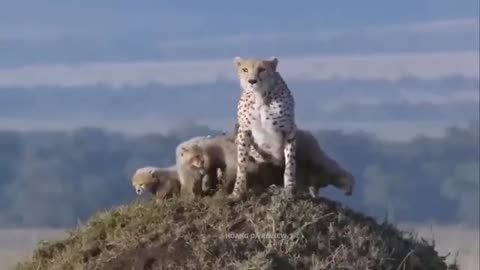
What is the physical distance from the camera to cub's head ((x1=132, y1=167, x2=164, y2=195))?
970 centimetres

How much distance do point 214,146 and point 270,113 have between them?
1.94ft

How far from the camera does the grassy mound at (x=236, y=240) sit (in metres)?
8.35

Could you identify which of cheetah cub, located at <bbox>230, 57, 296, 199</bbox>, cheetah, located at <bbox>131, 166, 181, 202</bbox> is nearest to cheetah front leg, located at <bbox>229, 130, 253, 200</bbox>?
cheetah cub, located at <bbox>230, 57, 296, 199</bbox>

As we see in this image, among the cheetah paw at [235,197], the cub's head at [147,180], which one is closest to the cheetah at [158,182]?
the cub's head at [147,180]

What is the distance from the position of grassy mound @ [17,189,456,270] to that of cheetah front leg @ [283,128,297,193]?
0.31 meters

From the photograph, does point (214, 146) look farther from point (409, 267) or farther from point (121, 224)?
point (409, 267)

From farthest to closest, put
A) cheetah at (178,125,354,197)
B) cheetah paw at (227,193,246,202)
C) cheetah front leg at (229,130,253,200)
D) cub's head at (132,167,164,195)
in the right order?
cub's head at (132,167,164,195)
cheetah at (178,125,354,197)
cheetah front leg at (229,130,253,200)
cheetah paw at (227,193,246,202)

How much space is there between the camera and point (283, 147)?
372 inches

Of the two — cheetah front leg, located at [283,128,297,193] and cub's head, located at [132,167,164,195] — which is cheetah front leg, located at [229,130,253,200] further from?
cub's head, located at [132,167,164,195]

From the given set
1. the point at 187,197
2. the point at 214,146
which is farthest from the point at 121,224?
the point at 214,146

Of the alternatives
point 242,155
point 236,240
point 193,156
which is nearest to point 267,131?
point 242,155

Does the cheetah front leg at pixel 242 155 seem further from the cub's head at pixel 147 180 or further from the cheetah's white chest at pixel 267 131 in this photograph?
the cub's head at pixel 147 180

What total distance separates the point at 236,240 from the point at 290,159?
3.56 feet

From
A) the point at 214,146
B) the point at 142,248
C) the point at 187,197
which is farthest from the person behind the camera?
the point at 214,146
